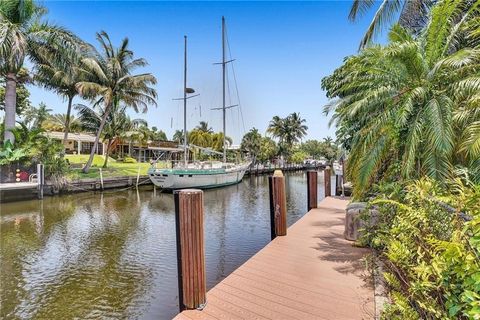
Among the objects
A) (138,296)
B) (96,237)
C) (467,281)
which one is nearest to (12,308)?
(138,296)

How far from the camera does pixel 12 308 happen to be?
5.56 meters

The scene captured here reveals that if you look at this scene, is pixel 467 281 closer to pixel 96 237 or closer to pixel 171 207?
pixel 96 237

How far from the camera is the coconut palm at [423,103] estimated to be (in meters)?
4.74

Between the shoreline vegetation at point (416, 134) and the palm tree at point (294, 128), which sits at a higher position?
the palm tree at point (294, 128)

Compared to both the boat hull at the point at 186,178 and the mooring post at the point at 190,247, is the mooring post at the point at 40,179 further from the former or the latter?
the mooring post at the point at 190,247

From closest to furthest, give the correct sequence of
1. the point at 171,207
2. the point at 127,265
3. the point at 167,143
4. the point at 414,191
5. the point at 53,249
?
the point at 414,191, the point at 127,265, the point at 53,249, the point at 171,207, the point at 167,143

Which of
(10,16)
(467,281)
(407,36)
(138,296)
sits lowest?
(138,296)

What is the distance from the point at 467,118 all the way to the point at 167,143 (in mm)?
43064


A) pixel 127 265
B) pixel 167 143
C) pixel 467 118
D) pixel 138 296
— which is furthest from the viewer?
pixel 167 143

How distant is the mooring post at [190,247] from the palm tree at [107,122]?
26192 mm

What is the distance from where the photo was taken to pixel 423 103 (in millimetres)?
5305

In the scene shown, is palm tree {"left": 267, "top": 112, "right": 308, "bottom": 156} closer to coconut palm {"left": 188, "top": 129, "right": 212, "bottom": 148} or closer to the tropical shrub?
coconut palm {"left": 188, "top": 129, "right": 212, "bottom": 148}

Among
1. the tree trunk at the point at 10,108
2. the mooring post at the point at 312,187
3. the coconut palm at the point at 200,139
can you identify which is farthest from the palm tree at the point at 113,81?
the coconut palm at the point at 200,139

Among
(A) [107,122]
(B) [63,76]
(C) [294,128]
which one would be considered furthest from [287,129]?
(B) [63,76]
